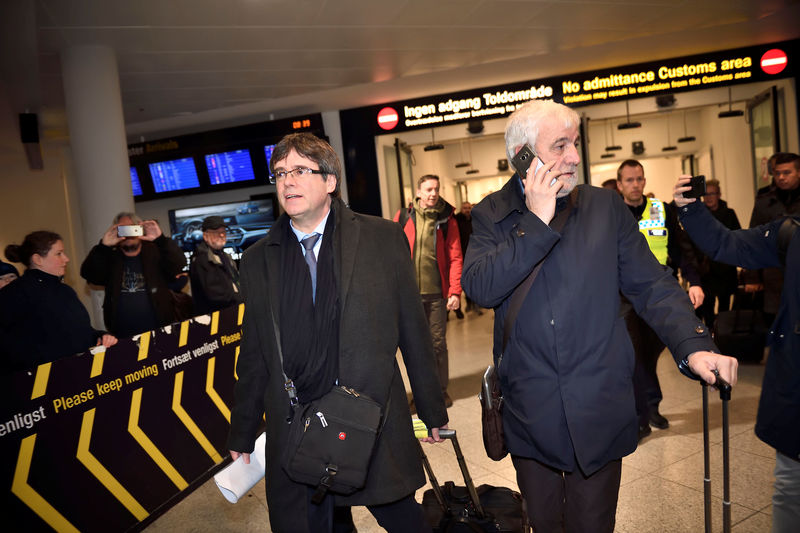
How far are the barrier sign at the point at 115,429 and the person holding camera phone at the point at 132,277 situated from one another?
68 centimetres

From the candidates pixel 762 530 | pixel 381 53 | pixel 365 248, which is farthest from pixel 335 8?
pixel 762 530

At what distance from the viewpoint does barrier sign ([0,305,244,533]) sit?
2.87m

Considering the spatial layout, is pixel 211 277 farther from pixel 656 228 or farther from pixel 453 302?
pixel 656 228

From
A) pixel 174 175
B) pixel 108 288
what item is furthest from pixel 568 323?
pixel 174 175

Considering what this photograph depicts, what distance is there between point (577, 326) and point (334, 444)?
35.0 inches

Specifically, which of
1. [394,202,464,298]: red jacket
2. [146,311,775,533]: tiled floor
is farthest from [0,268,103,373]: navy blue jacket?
[394,202,464,298]: red jacket

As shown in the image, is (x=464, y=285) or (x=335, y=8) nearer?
(x=464, y=285)

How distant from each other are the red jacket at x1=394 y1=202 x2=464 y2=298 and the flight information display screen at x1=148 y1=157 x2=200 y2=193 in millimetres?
6346

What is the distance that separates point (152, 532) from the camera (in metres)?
3.51

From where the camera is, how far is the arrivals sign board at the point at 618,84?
28.3ft

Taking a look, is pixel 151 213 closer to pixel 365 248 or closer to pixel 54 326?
pixel 54 326

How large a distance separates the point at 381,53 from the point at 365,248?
575cm

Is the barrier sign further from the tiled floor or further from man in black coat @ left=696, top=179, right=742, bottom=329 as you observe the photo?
man in black coat @ left=696, top=179, right=742, bottom=329

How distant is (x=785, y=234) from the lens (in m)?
2.19
